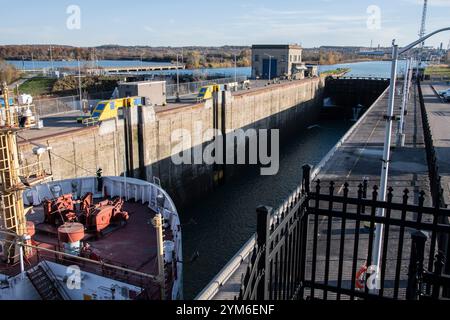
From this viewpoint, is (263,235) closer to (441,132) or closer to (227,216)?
(227,216)

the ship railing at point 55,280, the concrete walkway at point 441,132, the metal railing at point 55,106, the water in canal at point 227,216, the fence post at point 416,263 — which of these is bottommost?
the water in canal at point 227,216

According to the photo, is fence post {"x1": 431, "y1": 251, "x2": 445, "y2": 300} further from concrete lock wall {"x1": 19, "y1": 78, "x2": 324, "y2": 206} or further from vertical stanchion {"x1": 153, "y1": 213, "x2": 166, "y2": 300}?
concrete lock wall {"x1": 19, "y1": 78, "x2": 324, "y2": 206}

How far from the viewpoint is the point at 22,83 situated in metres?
80.4

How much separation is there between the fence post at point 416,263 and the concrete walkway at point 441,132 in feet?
31.9

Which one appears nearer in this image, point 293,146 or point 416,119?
point 416,119

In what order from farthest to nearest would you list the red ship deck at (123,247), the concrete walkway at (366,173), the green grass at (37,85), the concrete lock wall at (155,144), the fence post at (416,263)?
the green grass at (37,85) < the concrete lock wall at (155,144) < the red ship deck at (123,247) < the concrete walkway at (366,173) < the fence post at (416,263)

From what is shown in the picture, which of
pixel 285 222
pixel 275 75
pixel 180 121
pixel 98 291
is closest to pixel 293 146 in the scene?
pixel 180 121

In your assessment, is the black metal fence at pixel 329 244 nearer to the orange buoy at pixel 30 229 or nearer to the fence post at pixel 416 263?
the fence post at pixel 416 263

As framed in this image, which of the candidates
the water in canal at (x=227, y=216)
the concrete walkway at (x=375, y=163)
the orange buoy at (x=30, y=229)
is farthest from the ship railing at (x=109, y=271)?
the concrete walkway at (x=375, y=163)

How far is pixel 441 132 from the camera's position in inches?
1212

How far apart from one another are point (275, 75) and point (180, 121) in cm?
6185

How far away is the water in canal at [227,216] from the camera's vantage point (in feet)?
75.8

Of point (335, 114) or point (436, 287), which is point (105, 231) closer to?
point (436, 287)
